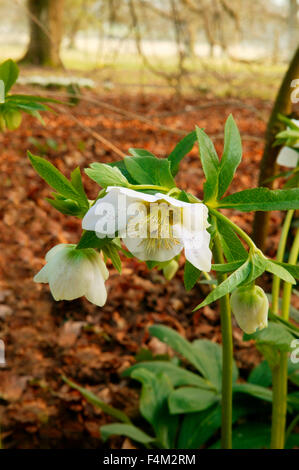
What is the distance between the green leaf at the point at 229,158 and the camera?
0.62 m

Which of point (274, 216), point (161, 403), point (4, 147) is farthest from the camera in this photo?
point (4, 147)

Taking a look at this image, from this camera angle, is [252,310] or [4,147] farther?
[4,147]

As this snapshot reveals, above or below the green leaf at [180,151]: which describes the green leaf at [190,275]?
below

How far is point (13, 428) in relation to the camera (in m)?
1.28

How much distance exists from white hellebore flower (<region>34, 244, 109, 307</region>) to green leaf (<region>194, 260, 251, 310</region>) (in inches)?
7.0

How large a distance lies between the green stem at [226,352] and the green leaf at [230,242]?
4 cm

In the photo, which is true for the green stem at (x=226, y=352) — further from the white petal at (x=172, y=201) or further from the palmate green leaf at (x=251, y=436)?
the palmate green leaf at (x=251, y=436)

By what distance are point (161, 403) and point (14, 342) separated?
58 cm

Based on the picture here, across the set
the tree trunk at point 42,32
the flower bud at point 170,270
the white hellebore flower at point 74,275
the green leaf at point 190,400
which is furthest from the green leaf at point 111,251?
the tree trunk at point 42,32

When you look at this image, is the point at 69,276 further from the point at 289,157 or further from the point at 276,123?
the point at 276,123

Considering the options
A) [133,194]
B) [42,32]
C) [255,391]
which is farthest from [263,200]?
[42,32]

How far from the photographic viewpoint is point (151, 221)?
22.4 inches

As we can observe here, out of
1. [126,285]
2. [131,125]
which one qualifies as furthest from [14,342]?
[131,125]
